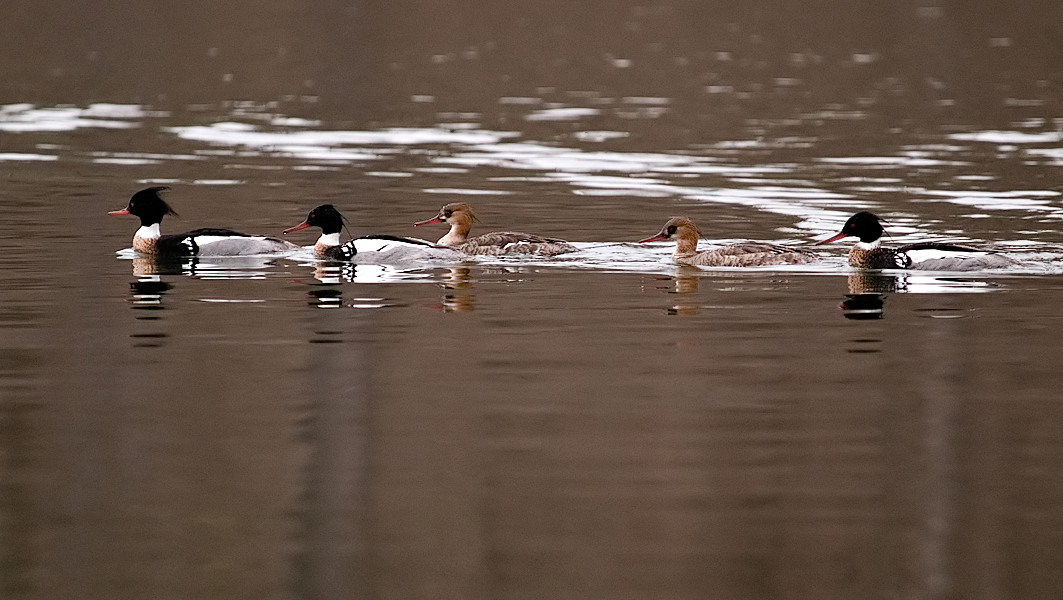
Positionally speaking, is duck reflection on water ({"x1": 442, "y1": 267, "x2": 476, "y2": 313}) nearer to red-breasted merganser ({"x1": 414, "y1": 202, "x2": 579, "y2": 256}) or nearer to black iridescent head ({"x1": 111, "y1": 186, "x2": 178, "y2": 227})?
red-breasted merganser ({"x1": 414, "y1": 202, "x2": 579, "y2": 256})

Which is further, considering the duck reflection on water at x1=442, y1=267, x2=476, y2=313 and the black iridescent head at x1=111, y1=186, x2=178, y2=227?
the black iridescent head at x1=111, y1=186, x2=178, y2=227

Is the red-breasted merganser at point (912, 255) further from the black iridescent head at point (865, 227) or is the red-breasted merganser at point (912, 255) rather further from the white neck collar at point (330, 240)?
the white neck collar at point (330, 240)

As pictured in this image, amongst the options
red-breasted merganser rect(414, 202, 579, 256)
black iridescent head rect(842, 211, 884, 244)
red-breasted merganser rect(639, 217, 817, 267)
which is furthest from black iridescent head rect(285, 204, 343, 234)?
black iridescent head rect(842, 211, 884, 244)

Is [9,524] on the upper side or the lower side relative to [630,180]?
lower

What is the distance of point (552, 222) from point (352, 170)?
6993 millimetres

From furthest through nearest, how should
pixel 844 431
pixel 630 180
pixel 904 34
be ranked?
pixel 904 34
pixel 630 180
pixel 844 431

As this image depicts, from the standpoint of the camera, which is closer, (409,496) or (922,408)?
(409,496)

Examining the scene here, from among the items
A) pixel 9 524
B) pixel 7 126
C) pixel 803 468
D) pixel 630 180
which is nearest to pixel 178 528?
pixel 9 524

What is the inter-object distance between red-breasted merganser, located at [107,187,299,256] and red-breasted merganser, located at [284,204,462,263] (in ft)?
1.66

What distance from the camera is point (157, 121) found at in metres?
37.9

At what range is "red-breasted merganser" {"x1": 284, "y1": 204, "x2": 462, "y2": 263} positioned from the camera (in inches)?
760

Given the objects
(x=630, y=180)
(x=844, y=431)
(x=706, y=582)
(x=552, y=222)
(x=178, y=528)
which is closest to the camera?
(x=706, y=582)

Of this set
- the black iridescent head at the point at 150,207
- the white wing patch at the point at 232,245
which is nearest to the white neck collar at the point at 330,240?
the white wing patch at the point at 232,245

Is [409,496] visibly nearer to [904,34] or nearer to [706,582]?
[706,582]
